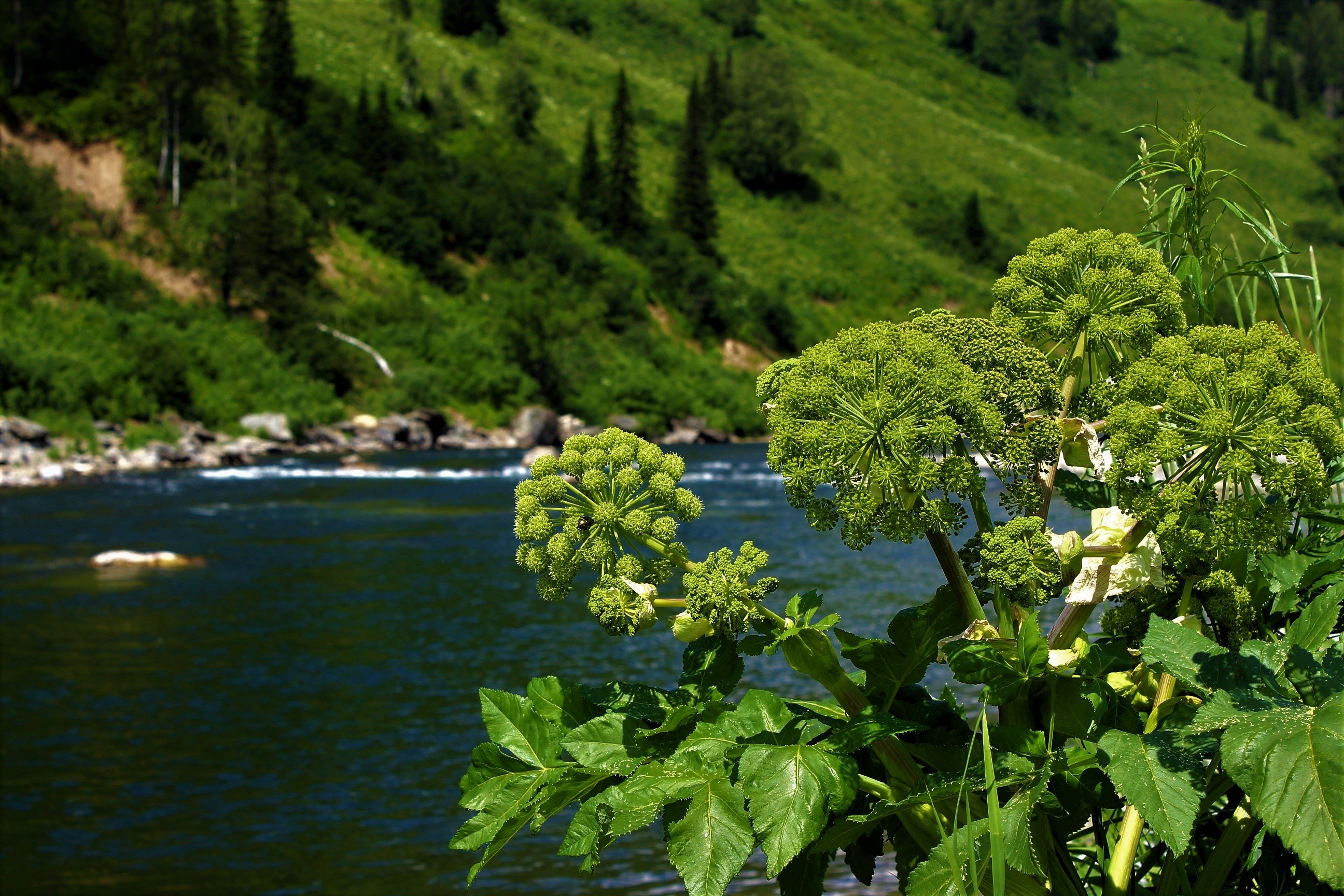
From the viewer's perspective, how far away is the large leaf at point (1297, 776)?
1736mm

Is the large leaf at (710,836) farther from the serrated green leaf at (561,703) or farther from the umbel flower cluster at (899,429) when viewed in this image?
the umbel flower cluster at (899,429)

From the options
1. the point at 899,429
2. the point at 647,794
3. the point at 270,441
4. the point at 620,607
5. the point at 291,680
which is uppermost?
the point at 899,429

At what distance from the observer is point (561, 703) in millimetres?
2377

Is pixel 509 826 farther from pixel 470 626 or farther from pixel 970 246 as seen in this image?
pixel 970 246

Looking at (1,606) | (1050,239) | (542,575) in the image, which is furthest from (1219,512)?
(1,606)

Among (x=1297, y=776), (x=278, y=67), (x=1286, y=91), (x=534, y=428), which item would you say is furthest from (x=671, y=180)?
(x=1297, y=776)

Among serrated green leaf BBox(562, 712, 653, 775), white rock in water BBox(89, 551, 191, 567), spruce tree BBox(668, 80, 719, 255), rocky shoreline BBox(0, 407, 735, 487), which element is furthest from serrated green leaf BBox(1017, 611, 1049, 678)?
spruce tree BBox(668, 80, 719, 255)

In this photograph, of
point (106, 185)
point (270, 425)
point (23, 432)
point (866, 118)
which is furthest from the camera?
point (866, 118)

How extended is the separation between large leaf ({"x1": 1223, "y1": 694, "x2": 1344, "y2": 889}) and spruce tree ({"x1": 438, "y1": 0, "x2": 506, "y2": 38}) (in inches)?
5297

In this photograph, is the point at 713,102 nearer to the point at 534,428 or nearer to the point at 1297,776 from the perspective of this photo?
the point at 534,428

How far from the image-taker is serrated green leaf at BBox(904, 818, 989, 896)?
75.7 inches

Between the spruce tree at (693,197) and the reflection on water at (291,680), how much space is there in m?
75.9

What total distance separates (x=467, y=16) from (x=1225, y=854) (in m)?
135

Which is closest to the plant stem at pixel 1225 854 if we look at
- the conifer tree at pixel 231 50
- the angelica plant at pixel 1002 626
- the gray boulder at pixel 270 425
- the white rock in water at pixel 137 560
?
the angelica plant at pixel 1002 626
